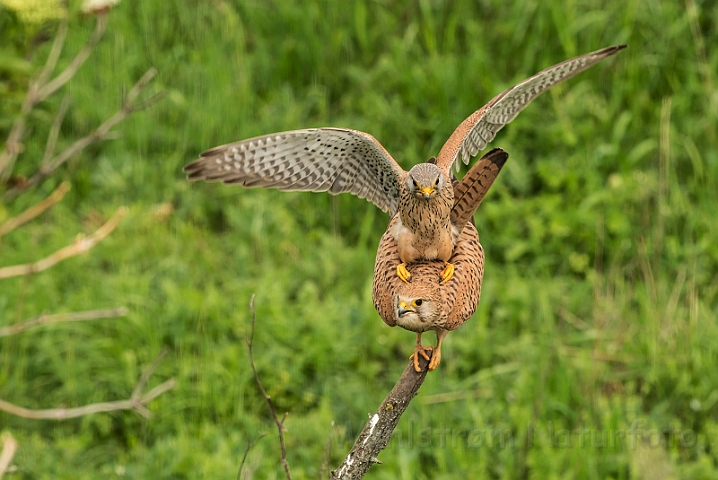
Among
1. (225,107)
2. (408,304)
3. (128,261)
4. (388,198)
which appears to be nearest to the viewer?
(408,304)

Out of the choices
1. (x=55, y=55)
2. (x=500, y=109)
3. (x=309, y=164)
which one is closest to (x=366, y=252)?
(x=55, y=55)

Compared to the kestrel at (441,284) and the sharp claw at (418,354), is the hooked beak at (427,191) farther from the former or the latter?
the sharp claw at (418,354)

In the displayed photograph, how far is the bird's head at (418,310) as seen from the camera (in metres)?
2.29

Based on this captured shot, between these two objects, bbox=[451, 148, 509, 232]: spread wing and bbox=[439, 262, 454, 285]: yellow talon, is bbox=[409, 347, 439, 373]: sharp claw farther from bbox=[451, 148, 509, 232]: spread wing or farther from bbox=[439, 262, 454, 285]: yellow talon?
bbox=[451, 148, 509, 232]: spread wing

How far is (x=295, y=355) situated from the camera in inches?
201

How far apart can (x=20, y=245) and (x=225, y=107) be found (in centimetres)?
165

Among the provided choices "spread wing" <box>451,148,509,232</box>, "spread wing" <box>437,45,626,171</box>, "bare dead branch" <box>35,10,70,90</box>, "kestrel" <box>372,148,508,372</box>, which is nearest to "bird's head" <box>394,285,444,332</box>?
"kestrel" <box>372,148,508,372</box>

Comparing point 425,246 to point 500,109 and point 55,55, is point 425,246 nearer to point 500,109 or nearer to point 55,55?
point 500,109

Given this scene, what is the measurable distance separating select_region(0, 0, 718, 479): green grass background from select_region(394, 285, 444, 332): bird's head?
2.23 metres

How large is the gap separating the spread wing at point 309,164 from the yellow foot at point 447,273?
429mm

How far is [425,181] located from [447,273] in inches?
10.9

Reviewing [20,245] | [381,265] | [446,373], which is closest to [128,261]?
[20,245]

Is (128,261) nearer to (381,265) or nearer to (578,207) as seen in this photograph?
(578,207)

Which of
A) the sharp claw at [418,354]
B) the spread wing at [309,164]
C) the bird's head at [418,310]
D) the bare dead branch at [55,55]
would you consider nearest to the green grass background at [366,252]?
the bare dead branch at [55,55]
